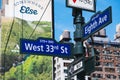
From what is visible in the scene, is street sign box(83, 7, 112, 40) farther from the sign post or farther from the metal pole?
the sign post

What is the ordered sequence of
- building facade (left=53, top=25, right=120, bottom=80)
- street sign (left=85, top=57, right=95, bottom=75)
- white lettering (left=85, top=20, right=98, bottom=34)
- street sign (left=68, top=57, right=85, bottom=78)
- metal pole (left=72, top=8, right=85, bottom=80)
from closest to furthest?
1. street sign (left=85, top=57, right=95, bottom=75)
2. street sign (left=68, top=57, right=85, bottom=78)
3. white lettering (left=85, top=20, right=98, bottom=34)
4. metal pole (left=72, top=8, right=85, bottom=80)
5. building facade (left=53, top=25, right=120, bottom=80)

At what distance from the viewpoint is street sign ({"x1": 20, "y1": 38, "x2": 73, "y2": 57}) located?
11422mm

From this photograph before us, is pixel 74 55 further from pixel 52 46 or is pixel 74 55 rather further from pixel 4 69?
pixel 4 69

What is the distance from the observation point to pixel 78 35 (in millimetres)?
11359

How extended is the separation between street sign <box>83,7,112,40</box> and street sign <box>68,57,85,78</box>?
2.32 feet

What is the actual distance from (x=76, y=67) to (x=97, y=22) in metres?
1.37

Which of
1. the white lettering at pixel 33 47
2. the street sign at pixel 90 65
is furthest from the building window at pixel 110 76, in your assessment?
the street sign at pixel 90 65

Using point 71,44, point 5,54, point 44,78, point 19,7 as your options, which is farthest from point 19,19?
point 71,44

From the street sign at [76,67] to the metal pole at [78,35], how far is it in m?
0.15

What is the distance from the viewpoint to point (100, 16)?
35.4ft

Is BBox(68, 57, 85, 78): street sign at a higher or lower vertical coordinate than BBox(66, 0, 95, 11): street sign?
lower

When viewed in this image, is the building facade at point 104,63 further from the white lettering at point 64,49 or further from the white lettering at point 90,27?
the white lettering at point 90,27

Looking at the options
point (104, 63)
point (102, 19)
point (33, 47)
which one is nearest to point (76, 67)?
point (33, 47)

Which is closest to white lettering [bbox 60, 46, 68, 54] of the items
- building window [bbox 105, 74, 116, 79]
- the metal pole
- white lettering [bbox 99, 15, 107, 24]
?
the metal pole
